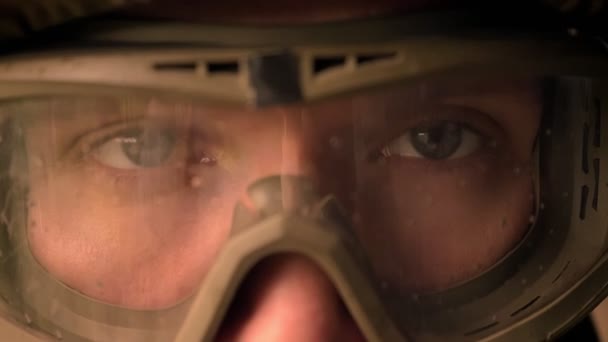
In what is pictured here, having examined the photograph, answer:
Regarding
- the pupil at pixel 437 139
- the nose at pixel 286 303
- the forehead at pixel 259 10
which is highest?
the forehead at pixel 259 10

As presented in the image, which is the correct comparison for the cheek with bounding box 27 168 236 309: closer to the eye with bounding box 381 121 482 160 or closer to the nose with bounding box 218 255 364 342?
the nose with bounding box 218 255 364 342

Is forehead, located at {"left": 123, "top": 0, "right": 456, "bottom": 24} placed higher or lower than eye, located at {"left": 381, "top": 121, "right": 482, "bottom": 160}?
higher

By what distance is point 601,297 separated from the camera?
812mm

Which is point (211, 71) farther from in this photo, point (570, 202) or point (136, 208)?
point (570, 202)

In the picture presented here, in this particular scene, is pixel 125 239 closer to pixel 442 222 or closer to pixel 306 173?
pixel 306 173

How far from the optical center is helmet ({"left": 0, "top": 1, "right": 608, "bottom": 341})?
63 centimetres

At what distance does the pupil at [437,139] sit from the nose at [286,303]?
0.49ft

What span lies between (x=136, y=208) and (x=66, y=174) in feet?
0.25

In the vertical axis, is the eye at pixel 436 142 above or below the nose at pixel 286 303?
above

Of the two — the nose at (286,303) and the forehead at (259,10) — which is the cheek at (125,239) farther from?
the forehead at (259,10)

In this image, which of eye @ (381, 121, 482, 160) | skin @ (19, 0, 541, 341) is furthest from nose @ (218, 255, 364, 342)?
eye @ (381, 121, 482, 160)

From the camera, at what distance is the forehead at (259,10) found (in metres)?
0.64

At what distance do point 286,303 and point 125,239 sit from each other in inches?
6.3

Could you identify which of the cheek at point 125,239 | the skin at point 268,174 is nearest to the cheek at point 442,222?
the skin at point 268,174
